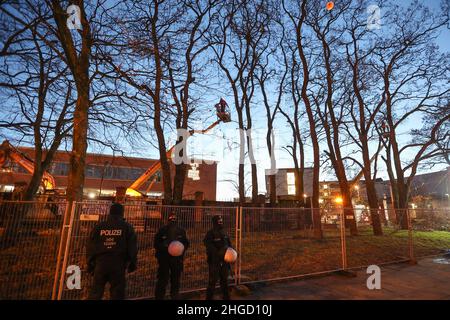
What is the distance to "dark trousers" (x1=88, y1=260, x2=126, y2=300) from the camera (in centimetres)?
411

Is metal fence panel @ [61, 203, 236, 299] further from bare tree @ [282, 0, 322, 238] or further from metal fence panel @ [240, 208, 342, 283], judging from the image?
bare tree @ [282, 0, 322, 238]

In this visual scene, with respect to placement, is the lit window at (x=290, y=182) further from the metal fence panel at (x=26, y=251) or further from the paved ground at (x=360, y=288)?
the metal fence panel at (x=26, y=251)

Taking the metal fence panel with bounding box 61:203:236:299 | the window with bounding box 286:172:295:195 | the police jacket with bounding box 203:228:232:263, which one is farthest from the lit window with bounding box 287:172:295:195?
the police jacket with bounding box 203:228:232:263

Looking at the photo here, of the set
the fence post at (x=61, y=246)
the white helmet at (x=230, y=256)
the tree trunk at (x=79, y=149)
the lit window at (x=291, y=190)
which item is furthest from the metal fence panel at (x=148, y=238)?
the lit window at (x=291, y=190)

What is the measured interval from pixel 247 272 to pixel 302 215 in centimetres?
278

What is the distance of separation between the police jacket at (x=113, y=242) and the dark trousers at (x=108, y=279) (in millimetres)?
120

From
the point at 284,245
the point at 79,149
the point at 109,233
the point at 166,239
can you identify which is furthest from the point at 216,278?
the point at 79,149

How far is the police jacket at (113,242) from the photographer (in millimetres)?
4234

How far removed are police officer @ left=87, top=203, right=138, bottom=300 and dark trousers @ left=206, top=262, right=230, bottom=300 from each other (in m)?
1.62

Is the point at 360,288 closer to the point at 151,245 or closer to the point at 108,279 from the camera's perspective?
the point at 151,245

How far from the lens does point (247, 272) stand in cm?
745

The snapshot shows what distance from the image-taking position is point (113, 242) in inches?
169
